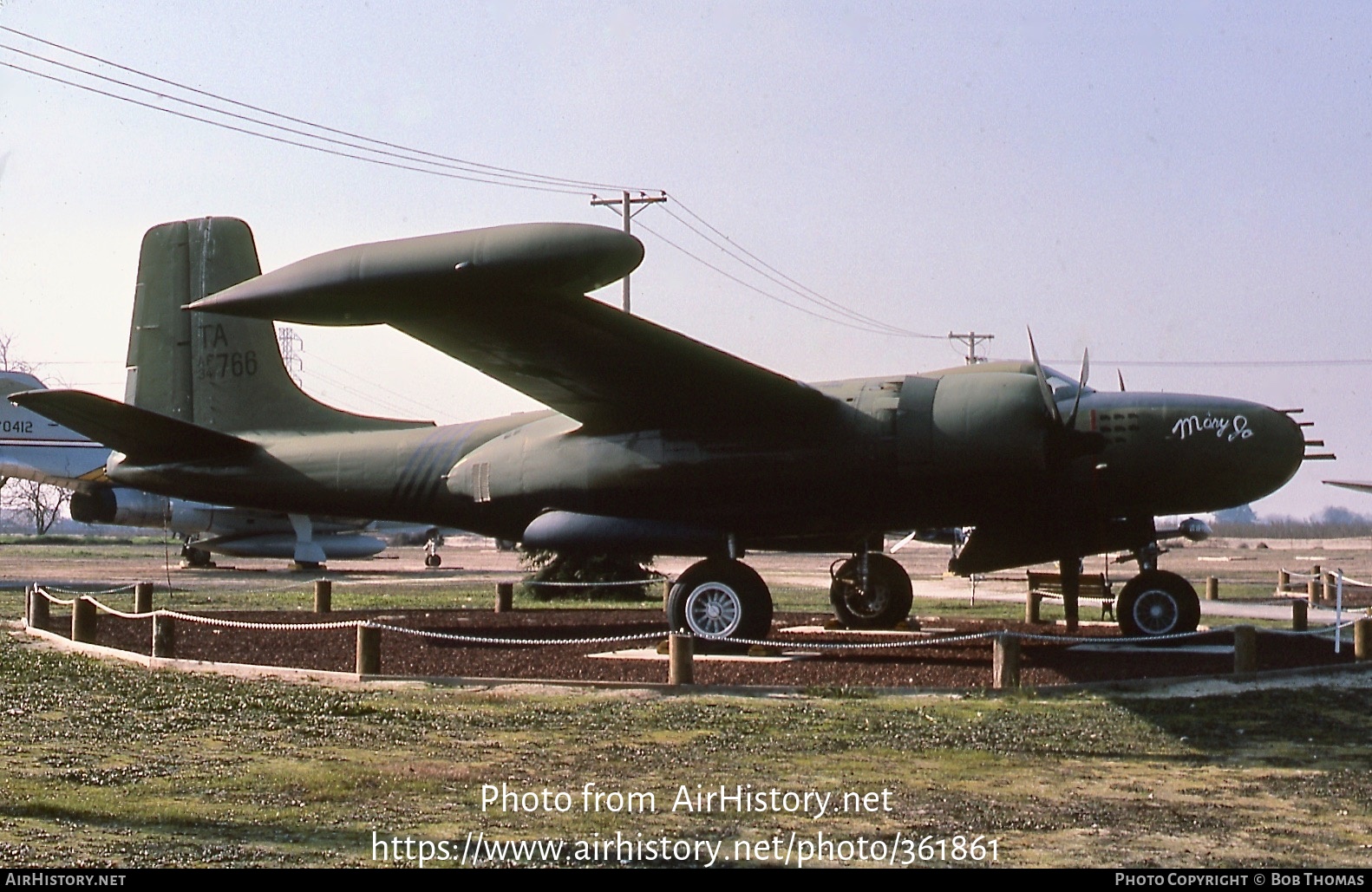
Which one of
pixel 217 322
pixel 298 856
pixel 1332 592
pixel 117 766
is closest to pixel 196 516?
pixel 217 322

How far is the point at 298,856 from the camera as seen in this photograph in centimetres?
689

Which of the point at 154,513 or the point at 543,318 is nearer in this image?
the point at 543,318

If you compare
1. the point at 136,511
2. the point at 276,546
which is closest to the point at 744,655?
the point at 276,546

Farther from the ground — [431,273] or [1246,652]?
[431,273]

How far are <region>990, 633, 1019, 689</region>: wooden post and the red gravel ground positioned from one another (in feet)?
1.26

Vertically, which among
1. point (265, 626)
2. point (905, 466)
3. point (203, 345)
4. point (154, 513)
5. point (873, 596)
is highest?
point (203, 345)

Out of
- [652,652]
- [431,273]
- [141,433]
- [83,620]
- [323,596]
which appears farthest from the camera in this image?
[323,596]

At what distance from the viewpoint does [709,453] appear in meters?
15.8

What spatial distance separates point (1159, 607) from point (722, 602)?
572 cm

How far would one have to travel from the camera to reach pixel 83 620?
61.5 feet

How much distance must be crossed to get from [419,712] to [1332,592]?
28.6 metres

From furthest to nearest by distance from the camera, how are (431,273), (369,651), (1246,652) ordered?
(369,651) → (1246,652) → (431,273)

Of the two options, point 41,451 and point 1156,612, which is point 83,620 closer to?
point 1156,612
